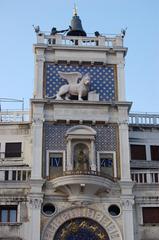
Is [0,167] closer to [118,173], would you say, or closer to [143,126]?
[118,173]

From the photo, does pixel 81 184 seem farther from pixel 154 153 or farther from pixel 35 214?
pixel 154 153

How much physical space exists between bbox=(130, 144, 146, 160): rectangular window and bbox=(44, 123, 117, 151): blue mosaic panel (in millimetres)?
2528

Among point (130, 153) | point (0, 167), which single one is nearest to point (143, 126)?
point (130, 153)

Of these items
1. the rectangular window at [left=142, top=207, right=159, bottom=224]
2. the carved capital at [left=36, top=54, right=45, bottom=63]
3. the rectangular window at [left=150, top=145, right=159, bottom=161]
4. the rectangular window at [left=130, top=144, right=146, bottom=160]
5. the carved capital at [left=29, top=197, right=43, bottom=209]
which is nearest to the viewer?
the carved capital at [left=29, top=197, right=43, bottom=209]

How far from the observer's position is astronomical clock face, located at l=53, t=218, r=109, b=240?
26.4 meters

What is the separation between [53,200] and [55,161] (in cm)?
207

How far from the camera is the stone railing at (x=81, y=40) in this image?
101 feet

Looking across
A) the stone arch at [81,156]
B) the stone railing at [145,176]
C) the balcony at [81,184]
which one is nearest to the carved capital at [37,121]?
the stone arch at [81,156]

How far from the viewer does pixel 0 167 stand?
28.0 m

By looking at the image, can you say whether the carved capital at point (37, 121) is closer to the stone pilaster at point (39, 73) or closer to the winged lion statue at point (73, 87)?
the stone pilaster at point (39, 73)

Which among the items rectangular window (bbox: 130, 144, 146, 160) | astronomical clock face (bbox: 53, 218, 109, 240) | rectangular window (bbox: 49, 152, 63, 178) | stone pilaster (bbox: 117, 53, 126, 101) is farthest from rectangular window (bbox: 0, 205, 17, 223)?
stone pilaster (bbox: 117, 53, 126, 101)

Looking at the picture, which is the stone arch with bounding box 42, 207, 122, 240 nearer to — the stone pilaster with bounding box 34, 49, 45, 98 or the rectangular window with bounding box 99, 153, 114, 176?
the rectangular window with bounding box 99, 153, 114, 176

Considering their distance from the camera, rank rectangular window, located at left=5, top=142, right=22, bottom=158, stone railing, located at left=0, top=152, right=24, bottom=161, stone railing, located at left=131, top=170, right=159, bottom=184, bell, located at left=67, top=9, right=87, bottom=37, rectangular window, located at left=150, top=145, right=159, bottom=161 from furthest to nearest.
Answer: bell, located at left=67, top=9, right=87, bottom=37
rectangular window, located at left=150, top=145, right=159, bottom=161
rectangular window, located at left=5, top=142, right=22, bottom=158
stone railing, located at left=0, top=152, right=24, bottom=161
stone railing, located at left=131, top=170, right=159, bottom=184

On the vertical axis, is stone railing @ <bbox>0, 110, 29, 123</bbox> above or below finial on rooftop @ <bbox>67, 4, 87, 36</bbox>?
below
